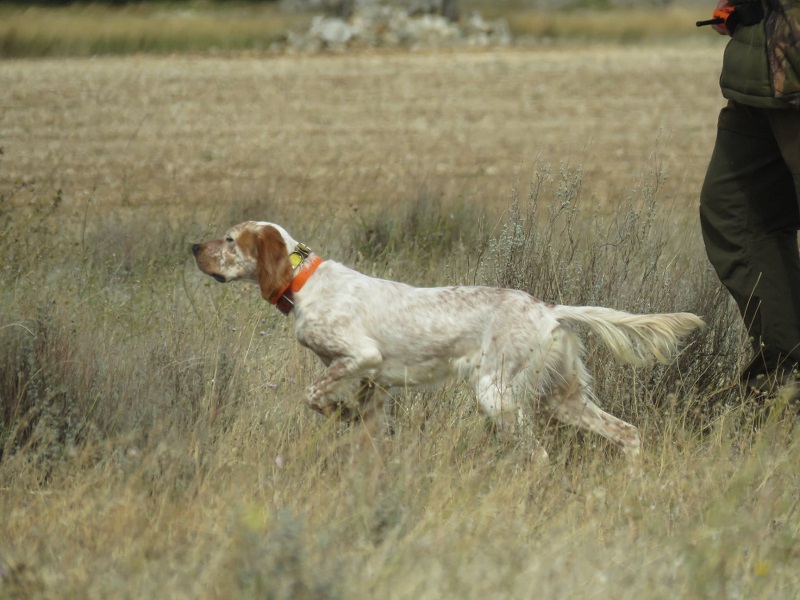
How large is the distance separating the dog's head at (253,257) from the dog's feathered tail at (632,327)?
41.2 inches

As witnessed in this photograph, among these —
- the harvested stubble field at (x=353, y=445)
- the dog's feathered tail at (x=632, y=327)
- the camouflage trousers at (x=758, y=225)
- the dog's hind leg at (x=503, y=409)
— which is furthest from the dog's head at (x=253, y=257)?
the camouflage trousers at (x=758, y=225)

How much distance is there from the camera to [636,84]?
795 inches

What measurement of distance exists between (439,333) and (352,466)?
35.8 inches

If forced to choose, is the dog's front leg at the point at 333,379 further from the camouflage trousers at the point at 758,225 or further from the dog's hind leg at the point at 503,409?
the camouflage trousers at the point at 758,225

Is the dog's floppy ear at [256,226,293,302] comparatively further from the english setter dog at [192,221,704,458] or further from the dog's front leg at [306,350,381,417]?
the dog's front leg at [306,350,381,417]

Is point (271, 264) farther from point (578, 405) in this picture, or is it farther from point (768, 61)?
point (768, 61)

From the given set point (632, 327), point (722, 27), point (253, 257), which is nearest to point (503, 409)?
point (632, 327)

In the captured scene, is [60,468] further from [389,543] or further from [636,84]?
[636,84]

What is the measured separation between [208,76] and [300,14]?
845 cm

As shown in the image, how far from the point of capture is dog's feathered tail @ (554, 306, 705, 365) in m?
4.29

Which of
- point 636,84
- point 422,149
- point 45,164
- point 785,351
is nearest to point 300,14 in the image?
point 636,84

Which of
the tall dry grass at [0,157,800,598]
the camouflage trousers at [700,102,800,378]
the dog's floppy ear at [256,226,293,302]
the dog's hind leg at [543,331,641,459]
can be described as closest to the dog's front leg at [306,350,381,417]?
the tall dry grass at [0,157,800,598]

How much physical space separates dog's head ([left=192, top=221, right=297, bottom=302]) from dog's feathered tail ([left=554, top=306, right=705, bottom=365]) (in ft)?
3.43

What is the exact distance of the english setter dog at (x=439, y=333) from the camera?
432 cm
